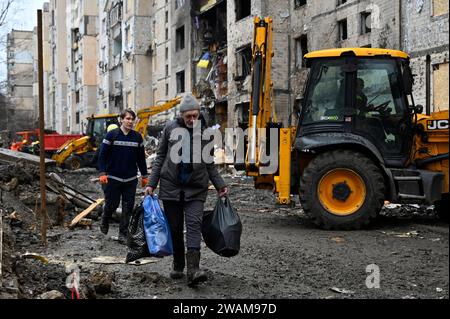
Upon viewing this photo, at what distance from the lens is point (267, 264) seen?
6914 millimetres

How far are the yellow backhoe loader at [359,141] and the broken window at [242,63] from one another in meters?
19.8

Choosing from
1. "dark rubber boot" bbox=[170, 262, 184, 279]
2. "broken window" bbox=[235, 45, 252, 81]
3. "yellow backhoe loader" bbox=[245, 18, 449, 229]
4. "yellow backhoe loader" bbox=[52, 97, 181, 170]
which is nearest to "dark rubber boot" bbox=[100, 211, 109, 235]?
"yellow backhoe loader" bbox=[245, 18, 449, 229]

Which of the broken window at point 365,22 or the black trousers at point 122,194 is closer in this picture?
the black trousers at point 122,194

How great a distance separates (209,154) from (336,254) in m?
2.32

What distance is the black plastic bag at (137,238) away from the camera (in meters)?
6.03

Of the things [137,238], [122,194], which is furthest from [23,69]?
[137,238]

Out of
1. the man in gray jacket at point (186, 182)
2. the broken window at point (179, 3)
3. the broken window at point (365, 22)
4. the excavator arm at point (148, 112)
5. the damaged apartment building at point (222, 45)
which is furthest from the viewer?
the broken window at point (179, 3)

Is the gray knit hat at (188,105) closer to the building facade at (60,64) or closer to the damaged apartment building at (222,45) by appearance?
the damaged apartment building at (222,45)

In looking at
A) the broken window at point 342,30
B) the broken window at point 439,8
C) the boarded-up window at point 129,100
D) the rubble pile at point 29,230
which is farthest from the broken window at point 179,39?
the rubble pile at point 29,230

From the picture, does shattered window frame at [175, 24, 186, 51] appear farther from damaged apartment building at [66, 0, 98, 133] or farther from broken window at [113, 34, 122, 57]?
damaged apartment building at [66, 0, 98, 133]

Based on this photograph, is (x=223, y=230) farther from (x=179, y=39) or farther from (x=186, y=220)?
(x=179, y=39)

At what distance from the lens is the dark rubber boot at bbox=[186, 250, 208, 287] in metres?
5.62

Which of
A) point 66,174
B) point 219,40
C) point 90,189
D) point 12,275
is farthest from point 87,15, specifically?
point 12,275
